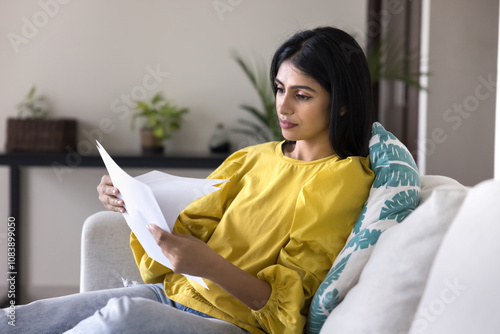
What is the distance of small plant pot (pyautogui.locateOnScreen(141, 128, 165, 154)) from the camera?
10.4 feet

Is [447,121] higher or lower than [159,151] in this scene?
higher

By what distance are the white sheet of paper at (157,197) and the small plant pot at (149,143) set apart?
1932mm

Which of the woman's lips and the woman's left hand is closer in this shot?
the woman's left hand

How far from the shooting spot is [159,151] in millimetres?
3197

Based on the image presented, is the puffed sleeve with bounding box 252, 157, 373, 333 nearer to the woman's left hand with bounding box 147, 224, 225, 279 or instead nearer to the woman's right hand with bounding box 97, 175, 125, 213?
the woman's left hand with bounding box 147, 224, 225, 279

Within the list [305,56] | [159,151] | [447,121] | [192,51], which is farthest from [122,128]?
[305,56]

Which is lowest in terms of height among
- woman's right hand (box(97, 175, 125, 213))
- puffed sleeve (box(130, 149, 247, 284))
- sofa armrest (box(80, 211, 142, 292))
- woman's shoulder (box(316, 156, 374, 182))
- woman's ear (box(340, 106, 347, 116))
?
sofa armrest (box(80, 211, 142, 292))

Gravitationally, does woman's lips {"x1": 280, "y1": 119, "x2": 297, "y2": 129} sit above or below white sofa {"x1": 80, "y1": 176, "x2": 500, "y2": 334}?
above

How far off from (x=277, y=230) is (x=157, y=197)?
0.33m

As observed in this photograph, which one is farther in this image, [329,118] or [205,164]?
[205,164]

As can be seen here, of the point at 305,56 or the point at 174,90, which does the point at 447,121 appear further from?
the point at 305,56

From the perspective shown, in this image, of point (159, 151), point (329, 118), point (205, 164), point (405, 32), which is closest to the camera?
point (329, 118)

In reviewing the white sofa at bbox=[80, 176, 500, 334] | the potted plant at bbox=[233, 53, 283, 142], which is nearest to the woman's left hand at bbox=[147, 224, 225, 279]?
the white sofa at bbox=[80, 176, 500, 334]

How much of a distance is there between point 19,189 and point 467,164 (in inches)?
96.8
